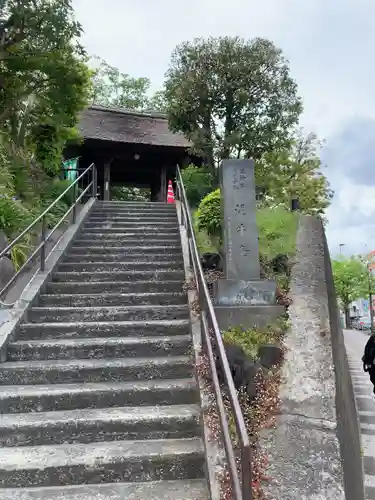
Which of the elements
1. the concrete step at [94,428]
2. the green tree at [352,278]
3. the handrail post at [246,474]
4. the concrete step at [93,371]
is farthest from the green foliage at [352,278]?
the handrail post at [246,474]

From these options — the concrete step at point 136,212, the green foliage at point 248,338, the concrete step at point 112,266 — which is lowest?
the green foliage at point 248,338

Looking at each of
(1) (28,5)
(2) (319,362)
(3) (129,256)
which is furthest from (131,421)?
(1) (28,5)

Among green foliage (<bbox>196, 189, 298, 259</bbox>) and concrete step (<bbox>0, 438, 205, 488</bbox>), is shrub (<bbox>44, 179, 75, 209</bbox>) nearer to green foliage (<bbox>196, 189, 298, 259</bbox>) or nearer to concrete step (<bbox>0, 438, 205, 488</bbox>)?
green foliage (<bbox>196, 189, 298, 259</bbox>)

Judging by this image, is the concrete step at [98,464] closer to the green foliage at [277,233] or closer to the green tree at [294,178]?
the green foliage at [277,233]

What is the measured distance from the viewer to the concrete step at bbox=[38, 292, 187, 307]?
18.0ft

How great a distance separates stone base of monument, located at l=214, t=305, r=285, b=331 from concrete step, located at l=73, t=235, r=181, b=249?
283cm

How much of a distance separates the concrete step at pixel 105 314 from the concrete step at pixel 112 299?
11.7 inches

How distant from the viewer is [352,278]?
39594 millimetres

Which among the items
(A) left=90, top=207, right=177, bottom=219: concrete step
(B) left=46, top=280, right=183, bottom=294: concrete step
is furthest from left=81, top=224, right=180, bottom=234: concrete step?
(B) left=46, top=280, right=183, bottom=294: concrete step

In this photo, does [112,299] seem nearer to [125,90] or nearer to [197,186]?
[197,186]

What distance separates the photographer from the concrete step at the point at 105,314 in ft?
16.7

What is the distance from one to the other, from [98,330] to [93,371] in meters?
0.76

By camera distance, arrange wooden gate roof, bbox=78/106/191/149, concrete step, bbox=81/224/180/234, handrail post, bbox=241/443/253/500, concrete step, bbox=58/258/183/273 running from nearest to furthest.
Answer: handrail post, bbox=241/443/253/500
concrete step, bbox=58/258/183/273
concrete step, bbox=81/224/180/234
wooden gate roof, bbox=78/106/191/149

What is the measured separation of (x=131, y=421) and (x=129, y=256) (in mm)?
3682
